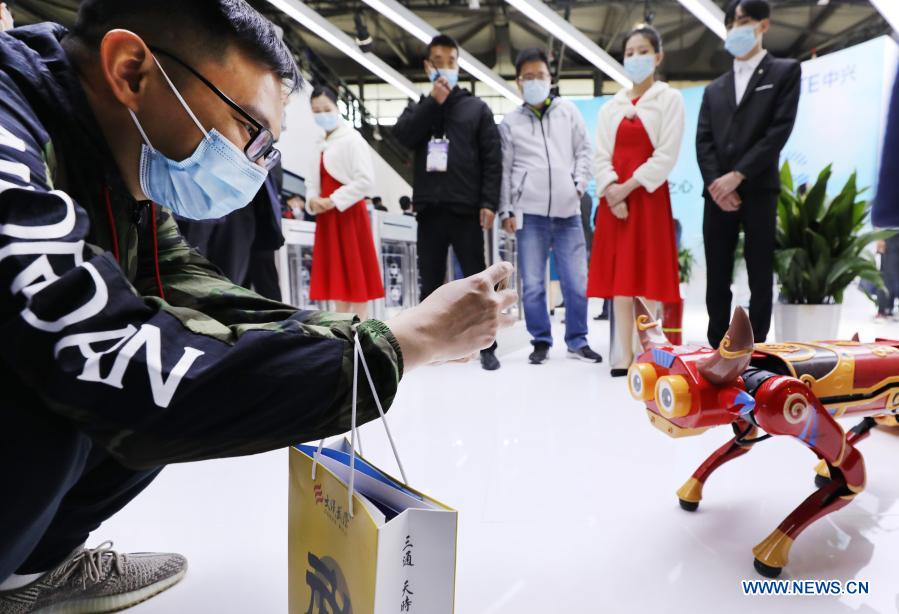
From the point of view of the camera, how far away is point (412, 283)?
5.39 m

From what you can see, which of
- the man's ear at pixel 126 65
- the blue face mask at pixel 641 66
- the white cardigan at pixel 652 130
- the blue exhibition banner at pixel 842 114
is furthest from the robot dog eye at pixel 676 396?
the blue exhibition banner at pixel 842 114

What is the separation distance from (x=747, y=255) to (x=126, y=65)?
230cm

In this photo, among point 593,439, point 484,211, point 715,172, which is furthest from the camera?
point 484,211

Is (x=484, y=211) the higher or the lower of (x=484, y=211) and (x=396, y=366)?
the higher

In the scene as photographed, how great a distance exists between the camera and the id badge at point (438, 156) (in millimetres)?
2602

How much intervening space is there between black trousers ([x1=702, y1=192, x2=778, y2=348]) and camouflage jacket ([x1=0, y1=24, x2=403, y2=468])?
2.12 meters

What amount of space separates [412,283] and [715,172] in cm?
337

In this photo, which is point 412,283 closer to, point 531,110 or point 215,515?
point 531,110

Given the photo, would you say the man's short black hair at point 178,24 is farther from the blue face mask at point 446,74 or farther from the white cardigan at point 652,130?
the blue face mask at point 446,74

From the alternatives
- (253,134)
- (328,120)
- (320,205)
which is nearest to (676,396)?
(253,134)

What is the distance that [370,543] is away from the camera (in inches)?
17.8

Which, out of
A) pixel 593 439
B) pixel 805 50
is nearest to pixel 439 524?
pixel 593 439

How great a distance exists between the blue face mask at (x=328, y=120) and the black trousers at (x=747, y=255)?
1804 millimetres

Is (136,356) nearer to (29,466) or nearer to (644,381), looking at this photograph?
(29,466)
